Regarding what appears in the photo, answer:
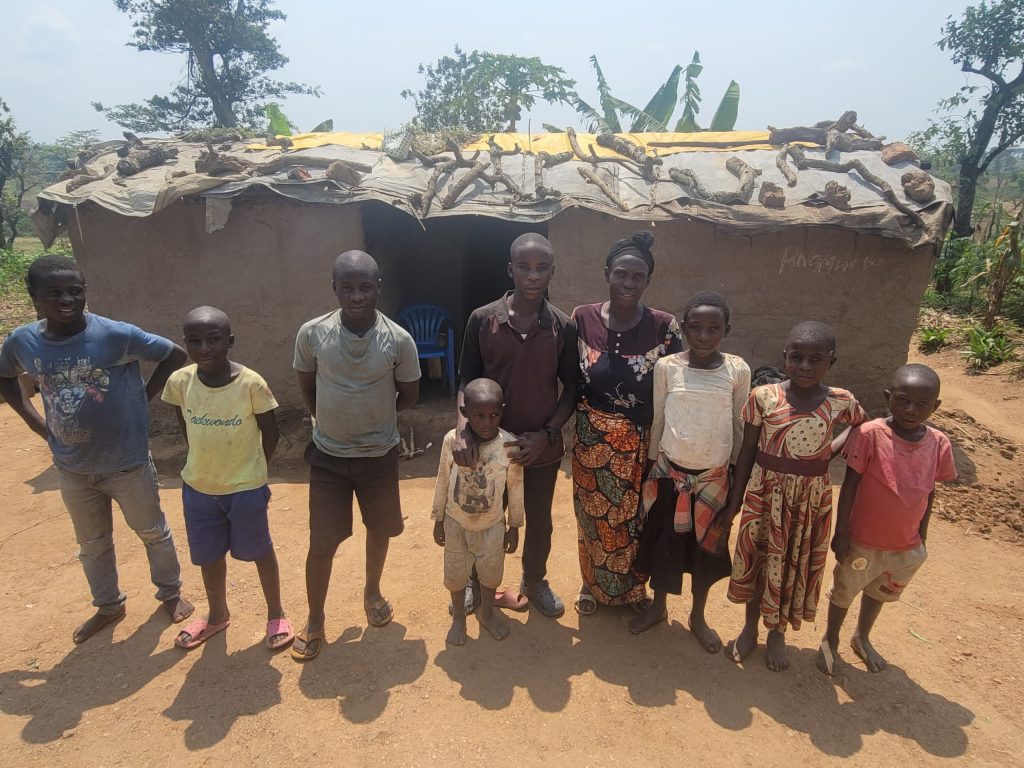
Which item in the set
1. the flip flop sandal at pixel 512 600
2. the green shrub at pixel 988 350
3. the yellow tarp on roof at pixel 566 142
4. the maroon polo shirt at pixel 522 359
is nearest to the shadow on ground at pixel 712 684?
the flip flop sandal at pixel 512 600

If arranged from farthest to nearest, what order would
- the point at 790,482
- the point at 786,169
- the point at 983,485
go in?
the point at 786,169
the point at 983,485
the point at 790,482

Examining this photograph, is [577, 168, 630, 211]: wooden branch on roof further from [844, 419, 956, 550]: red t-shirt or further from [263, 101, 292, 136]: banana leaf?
[263, 101, 292, 136]: banana leaf

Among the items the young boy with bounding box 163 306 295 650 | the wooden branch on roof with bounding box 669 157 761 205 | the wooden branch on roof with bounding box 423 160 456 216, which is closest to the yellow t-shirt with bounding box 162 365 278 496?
the young boy with bounding box 163 306 295 650

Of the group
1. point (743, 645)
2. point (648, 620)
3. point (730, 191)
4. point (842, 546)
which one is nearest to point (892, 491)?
point (842, 546)

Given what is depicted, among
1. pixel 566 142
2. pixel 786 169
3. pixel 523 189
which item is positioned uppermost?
pixel 566 142

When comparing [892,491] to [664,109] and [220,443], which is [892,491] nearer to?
[220,443]

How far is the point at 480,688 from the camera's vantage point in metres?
2.31

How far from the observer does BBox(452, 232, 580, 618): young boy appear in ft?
7.28

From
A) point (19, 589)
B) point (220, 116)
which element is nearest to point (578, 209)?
point (19, 589)

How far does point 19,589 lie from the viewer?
117 inches

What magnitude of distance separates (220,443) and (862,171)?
5.34 meters

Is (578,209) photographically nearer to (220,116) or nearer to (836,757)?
Result: (836,757)

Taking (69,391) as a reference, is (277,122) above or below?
above

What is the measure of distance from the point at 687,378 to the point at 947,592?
2.16 meters
